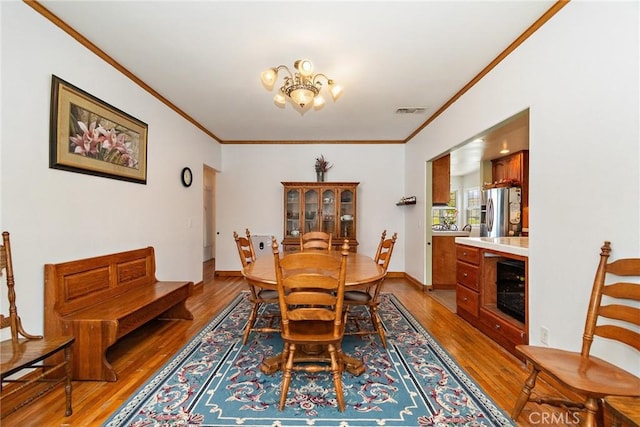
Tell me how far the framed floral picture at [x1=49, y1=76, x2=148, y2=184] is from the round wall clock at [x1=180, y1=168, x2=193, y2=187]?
35.3 inches

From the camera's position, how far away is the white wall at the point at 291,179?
564 centimetres

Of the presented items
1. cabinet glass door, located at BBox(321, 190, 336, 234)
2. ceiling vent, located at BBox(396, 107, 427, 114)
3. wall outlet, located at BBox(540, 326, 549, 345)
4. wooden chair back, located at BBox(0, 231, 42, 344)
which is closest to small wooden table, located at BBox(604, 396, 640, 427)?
wall outlet, located at BBox(540, 326, 549, 345)

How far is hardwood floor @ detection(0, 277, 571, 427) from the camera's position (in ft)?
5.60

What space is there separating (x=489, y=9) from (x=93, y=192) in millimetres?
3467

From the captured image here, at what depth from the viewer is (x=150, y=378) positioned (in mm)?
2088

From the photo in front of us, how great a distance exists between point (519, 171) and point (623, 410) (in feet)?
16.5

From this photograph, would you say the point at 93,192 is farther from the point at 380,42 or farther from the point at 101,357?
the point at 380,42

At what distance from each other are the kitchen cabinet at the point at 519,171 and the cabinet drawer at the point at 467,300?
2.82 m

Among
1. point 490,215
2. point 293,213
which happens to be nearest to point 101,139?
point 293,213

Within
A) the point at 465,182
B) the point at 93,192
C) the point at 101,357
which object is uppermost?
the point at 465,182

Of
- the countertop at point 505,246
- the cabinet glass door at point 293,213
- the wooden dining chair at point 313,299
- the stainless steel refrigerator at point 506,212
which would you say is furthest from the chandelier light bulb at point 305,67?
the stainless steel refrigerator at point 506,212

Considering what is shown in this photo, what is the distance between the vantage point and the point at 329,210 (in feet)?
17.8

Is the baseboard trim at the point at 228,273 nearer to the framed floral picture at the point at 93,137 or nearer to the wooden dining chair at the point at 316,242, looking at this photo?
the wooden dining chair at the point at 316,242

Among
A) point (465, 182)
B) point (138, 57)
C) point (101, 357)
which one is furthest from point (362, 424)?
point (465, 182)
